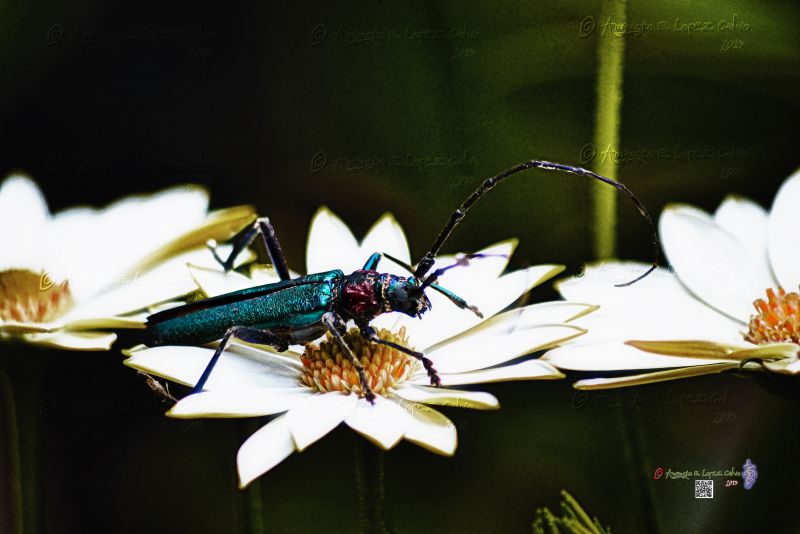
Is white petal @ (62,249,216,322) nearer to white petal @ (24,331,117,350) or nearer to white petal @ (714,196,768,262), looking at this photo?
white petal @ (24,331,117,350)

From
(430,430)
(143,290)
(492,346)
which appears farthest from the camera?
(143,290)

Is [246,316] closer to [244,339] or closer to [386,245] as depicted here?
[244,339]

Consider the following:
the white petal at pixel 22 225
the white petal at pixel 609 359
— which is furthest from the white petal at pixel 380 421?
the white petal at pixel 22 225

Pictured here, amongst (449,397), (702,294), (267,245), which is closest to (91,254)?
(267,245)

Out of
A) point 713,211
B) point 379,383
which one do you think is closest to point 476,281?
point 379,383

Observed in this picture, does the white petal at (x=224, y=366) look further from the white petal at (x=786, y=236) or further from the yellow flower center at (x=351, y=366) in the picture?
the white petal at (x=786, y=236)

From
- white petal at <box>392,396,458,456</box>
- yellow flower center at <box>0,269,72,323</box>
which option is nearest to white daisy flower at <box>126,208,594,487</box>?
white petal at <box>392,396,458,456</box>

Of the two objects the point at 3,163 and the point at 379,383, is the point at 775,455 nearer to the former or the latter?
the point at 379,383
